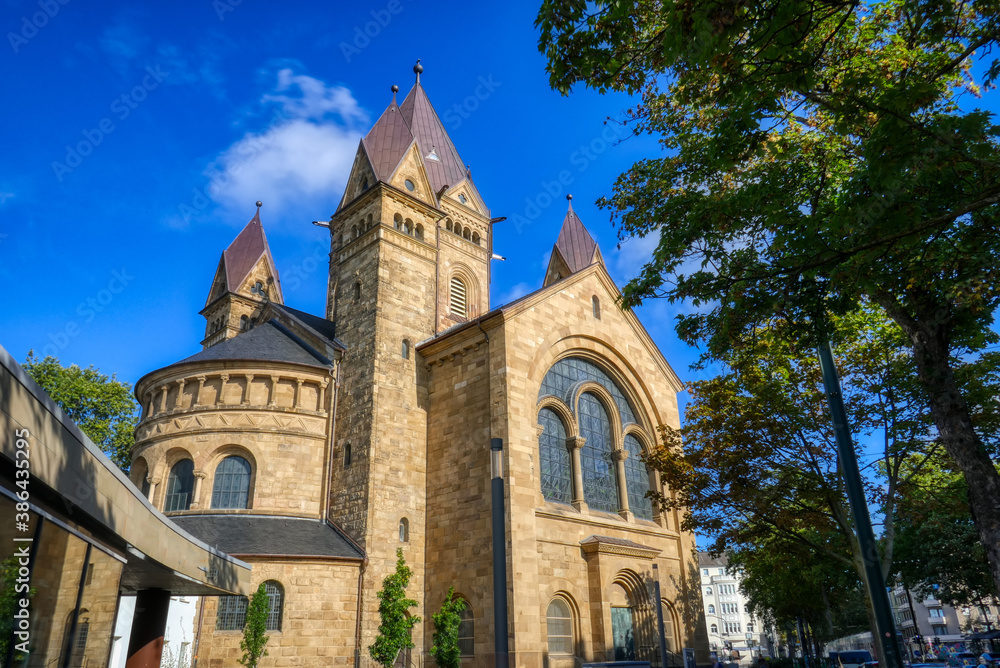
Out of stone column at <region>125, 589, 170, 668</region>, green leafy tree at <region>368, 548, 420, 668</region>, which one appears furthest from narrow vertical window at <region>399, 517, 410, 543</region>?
stone column at <region>125, 589, 170, 668</region>

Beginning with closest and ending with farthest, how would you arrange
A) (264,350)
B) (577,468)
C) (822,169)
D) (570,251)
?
(822,169)
(577,468)
(264,350)
(570,251)

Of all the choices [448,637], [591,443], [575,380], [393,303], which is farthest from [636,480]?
[393,303]

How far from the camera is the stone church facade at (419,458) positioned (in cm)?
2031

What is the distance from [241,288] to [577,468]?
75.7 feet

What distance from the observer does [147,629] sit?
1084cm

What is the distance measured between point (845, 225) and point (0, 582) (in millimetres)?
8971

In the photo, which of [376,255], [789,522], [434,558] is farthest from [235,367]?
[789,522]

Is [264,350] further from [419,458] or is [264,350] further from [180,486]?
[419,458]

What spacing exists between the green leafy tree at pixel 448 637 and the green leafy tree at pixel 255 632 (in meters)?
4.75

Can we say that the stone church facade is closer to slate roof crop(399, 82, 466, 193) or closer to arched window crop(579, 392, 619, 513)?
arched window crop(579, 392, 619, 513)

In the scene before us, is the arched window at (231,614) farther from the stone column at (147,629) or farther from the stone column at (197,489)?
the stone column at (147,629)

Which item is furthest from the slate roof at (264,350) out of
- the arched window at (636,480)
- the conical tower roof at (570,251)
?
the conical tower roof at (570,251)

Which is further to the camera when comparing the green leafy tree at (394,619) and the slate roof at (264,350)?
the slate roof at (264,350)

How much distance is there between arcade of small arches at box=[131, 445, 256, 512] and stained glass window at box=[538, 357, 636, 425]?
10.6 metres
